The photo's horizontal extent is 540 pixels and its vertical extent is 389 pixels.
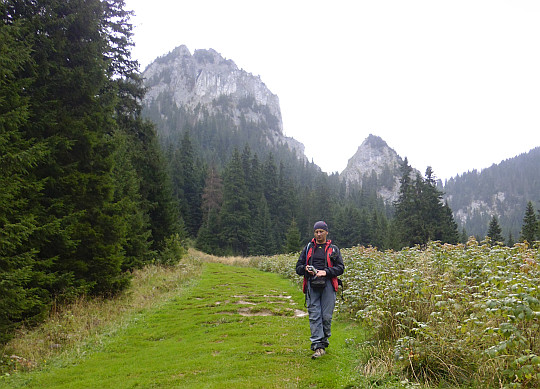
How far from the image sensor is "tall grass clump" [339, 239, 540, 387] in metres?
3.37

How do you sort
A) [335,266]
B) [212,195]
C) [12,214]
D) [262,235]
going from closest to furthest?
[335,266], [12,214], [262,235], [212,195]

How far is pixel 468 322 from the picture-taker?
392cm

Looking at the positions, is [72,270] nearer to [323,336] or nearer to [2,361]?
[2,361]

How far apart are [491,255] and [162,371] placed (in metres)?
6.29

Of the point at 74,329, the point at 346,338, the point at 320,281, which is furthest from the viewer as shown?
the point at 74,329

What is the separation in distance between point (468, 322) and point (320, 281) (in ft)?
7.91

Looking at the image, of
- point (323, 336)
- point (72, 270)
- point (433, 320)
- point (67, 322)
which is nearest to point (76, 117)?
point (72, 270)

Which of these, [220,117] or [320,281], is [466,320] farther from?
[220,117]

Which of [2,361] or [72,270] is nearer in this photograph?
[2,361]

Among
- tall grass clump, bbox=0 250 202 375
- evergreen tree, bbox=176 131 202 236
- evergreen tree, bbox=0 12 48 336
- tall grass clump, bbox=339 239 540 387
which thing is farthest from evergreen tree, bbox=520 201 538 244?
evergreen tree, bbox=176 131 202 236

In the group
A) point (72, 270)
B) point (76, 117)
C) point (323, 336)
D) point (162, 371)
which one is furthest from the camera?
point (76, 117)

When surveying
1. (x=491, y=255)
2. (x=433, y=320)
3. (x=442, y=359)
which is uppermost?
(x=491, y=255)

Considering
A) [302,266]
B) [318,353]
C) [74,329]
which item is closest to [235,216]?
[74,329]

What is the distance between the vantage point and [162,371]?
17.5 feet
